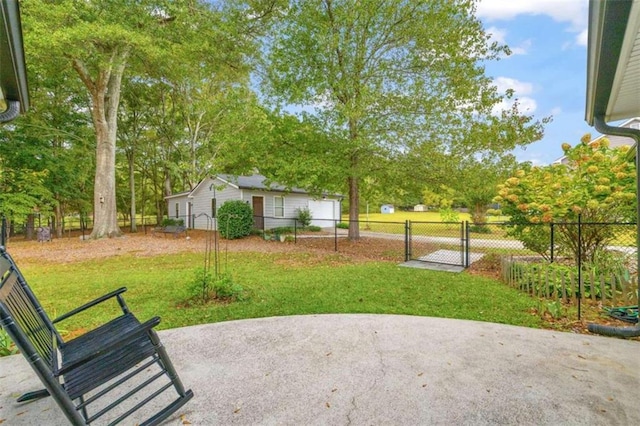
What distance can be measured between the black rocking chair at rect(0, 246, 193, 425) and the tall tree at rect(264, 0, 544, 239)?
7.12 meters

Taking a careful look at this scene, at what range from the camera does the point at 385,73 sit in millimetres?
8891

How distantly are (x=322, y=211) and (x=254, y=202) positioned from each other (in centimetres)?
544

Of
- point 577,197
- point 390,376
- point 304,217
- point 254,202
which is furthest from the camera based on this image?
point 304,217

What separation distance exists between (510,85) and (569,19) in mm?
5863

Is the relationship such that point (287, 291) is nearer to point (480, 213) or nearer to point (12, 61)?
point (12, 61)

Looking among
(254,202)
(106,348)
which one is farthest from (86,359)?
(254,202)

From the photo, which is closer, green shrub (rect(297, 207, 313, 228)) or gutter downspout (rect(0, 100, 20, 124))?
gutter downspout (rect(0, 100, 20, 124))

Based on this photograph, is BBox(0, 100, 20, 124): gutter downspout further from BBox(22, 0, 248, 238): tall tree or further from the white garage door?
the white garage door

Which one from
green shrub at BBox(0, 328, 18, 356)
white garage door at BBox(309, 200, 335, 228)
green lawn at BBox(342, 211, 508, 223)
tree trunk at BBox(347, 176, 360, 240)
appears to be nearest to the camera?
green shrub at BBox(0, 328, 18, 356)

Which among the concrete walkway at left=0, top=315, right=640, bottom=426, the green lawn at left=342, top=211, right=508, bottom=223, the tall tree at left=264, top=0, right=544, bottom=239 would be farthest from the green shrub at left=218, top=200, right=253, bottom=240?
the concrete walkway at left=0, top=315, right=640, bottom=426

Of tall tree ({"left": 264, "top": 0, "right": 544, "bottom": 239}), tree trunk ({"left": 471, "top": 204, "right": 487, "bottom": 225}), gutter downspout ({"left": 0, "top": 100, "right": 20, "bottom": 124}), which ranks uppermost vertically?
tall tree ({"left": 264, "top": 0, "right": 544, "bottom": 239})

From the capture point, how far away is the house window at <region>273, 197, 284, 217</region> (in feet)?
55.7

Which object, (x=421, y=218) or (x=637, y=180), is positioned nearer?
(x=637, y=180)

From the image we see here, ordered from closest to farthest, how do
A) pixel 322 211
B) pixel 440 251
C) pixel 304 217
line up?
pixel 440 251
pixel 304 217
pixel 322 211
